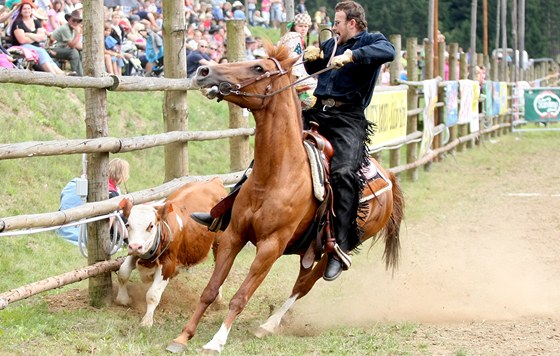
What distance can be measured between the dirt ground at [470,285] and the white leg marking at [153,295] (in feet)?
3.96

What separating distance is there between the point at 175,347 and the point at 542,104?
27.2m

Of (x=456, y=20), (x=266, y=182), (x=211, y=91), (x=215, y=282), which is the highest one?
(x=456, y=20)

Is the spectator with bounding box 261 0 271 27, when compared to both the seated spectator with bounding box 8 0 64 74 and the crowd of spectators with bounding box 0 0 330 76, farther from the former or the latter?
the seated spectator with bounding box 8 0 64 74

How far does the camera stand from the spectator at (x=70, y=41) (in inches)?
570

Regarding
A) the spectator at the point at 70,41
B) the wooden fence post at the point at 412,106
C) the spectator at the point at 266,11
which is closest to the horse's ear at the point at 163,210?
the spectator at the point at 70,41

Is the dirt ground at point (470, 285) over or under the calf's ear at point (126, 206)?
under

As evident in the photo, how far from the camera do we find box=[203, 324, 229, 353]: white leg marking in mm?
6457

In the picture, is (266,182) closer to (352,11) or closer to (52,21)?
(352,11)

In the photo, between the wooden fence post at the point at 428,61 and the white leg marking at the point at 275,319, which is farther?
the wooden fence post at the point at 428,61

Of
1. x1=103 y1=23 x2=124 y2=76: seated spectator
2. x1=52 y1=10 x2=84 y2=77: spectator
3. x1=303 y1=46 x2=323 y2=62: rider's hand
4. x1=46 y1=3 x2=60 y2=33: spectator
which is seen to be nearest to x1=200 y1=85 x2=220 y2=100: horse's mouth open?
x1=303 y1=46 x2=323 y2=62: rider's hand

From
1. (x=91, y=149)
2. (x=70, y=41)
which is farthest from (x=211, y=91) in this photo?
(x=70, y=41)

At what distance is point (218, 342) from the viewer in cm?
651

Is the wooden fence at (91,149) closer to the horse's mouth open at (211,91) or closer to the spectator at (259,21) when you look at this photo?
the horse's mouth open at (211,91)

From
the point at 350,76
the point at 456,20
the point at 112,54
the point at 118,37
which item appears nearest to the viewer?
the point at 350,76
